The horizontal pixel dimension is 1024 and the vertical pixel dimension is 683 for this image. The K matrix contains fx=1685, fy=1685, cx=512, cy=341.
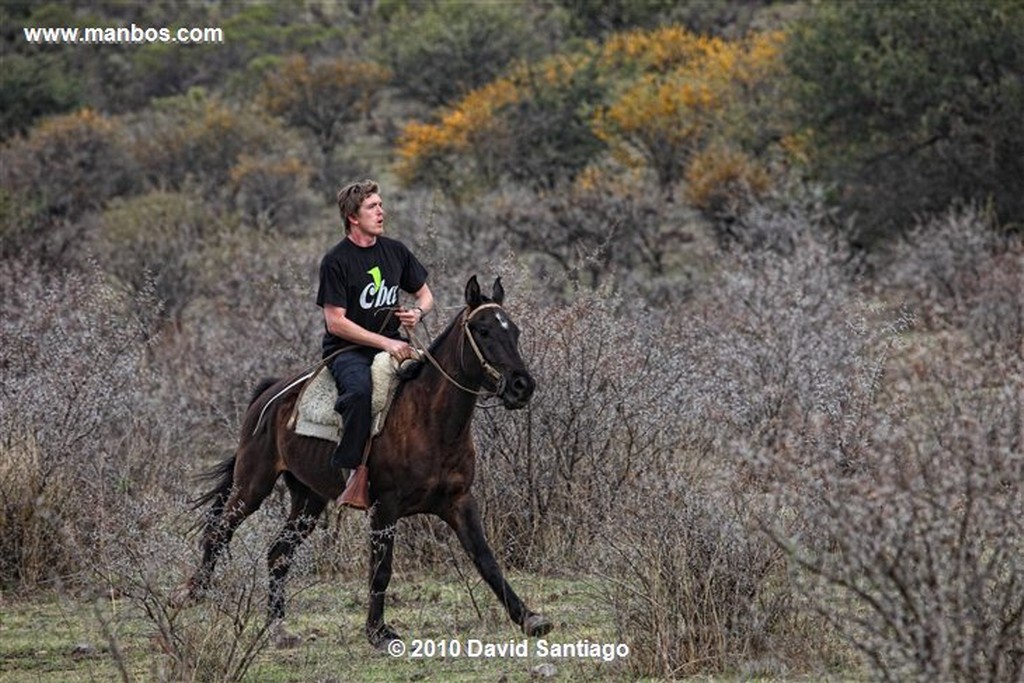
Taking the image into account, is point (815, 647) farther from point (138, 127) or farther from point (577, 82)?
point (138, 127)

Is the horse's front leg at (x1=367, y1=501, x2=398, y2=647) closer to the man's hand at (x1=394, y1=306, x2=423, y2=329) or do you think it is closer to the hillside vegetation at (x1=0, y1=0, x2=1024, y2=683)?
the hillside vegetation at (x1=0, y1=0, x2=1024, y2=683)

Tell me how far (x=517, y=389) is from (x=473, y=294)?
618 millimetres

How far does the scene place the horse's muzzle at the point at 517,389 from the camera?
7852mm

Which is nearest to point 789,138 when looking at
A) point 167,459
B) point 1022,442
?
point 167,459

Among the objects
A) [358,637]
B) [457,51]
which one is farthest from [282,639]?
[457,51]

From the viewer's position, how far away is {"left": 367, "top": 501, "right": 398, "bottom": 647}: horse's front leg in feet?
27.5

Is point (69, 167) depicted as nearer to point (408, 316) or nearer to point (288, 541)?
point (408, 316)

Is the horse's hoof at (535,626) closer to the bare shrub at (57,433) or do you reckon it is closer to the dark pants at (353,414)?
the dark pants at (353,414)

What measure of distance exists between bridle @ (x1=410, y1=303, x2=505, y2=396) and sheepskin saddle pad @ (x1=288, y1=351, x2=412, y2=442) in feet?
0.81

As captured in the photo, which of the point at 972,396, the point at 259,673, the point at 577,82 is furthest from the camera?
the point at 577,82

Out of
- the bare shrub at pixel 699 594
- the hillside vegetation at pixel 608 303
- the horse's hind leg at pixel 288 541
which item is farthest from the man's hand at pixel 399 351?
the bare shrub at pixel 699 594

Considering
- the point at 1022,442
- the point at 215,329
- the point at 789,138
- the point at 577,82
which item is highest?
the point at 577,82

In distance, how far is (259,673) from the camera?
7996mm

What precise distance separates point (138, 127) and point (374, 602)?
118ft
